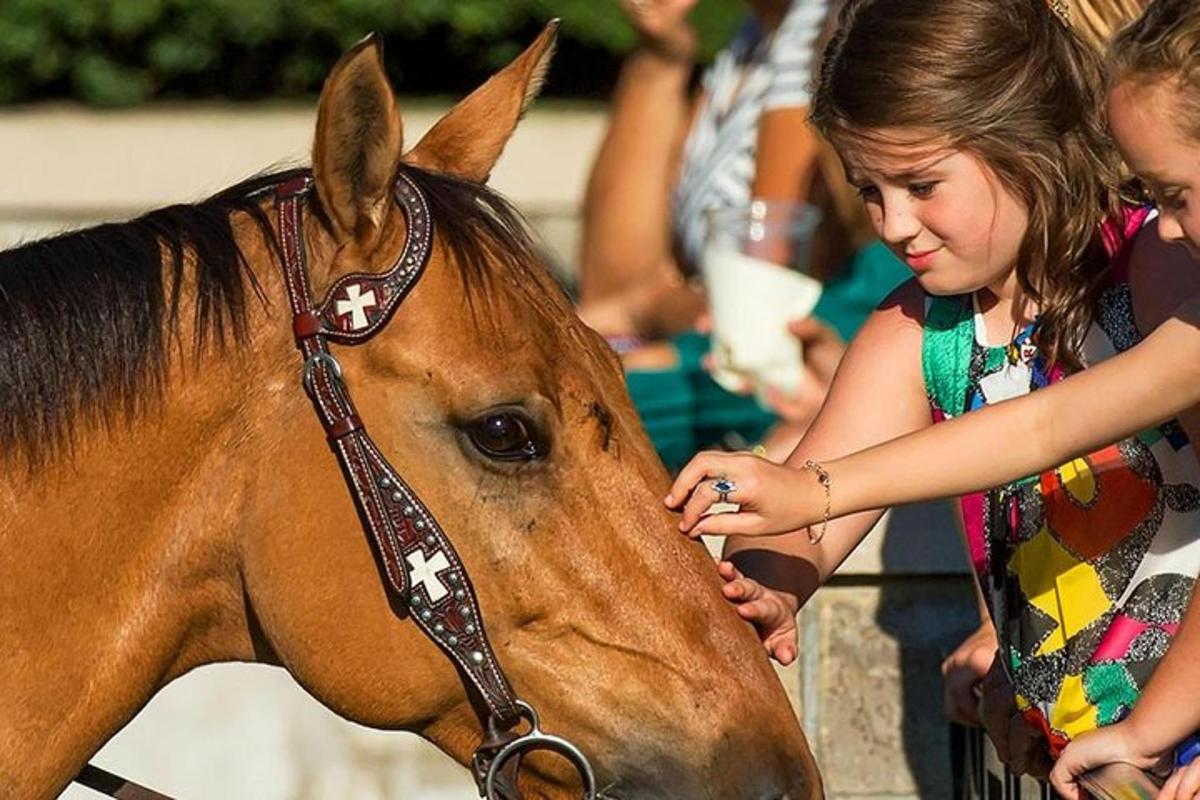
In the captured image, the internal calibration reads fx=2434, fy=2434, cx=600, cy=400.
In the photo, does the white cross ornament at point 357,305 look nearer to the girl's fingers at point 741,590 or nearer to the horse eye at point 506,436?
the horse eye at point 506,436

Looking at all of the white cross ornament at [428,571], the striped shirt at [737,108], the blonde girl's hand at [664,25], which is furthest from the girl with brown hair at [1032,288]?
the blonde girl's hand at [664,25]

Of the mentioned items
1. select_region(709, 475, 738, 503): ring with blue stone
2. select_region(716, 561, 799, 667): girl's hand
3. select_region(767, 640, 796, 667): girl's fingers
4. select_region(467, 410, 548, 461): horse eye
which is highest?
select_region(467, 410, 548, 461): horse eye

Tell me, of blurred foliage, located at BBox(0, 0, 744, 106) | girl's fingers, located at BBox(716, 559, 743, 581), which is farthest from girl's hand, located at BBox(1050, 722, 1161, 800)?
blurred foliage, located at BBox(0, 0, 744, 106)

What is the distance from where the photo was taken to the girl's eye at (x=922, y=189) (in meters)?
2.79

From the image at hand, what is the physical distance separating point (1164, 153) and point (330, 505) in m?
0.95

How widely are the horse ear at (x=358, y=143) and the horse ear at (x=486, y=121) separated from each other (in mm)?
305

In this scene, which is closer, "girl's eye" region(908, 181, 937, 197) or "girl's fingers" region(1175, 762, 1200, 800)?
"girl's fingers" region(1175, 762, 1200, 800)

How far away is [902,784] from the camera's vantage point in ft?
13.5

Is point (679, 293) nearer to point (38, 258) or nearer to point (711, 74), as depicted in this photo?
point (711, 74)

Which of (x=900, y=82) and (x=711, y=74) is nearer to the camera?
(x=900, y=82)

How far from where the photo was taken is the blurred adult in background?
4516mm

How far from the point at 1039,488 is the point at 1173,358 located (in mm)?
362

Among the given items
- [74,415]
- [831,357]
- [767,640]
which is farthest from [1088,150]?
[831,357]

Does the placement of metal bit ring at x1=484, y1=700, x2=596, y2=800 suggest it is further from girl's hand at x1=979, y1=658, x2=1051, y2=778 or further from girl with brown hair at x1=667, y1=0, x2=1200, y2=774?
girl's hand at x1=979, y1=658, x2=1051, y2=778
